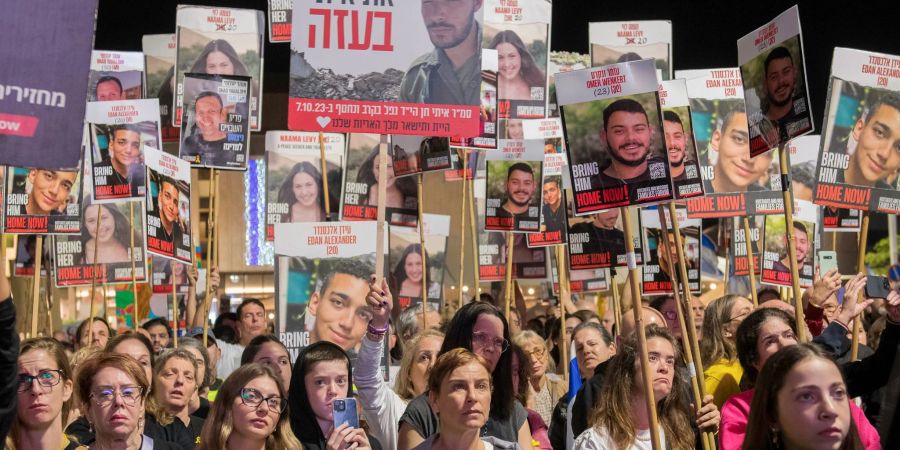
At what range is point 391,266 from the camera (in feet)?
34.1

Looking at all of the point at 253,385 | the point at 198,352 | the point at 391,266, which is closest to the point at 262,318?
the point at 391,266

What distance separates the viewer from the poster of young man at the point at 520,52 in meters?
10.9

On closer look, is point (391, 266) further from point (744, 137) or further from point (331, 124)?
point (331, 124)

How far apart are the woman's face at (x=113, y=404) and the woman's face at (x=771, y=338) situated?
2.62 metres

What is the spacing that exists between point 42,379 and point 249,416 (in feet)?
2.68

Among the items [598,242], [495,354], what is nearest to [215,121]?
[598,242]

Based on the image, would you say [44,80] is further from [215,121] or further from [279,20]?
[279,20]

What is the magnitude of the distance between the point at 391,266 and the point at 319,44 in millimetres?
4936

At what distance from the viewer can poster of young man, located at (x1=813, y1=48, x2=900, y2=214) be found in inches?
292

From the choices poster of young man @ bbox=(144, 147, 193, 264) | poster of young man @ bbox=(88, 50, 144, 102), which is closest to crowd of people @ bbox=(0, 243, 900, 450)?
poster of young man @ bbox=(144, 147, 193, 264)

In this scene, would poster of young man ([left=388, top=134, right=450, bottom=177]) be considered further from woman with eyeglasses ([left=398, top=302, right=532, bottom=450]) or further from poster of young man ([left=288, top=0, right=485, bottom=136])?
woman with eyeglasses ([left=398, top=302, right=532, bottom=450])

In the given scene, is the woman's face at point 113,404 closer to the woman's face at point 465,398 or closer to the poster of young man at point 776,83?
the woman's face at point 465,398

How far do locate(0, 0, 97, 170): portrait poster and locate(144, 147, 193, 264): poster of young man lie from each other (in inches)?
251

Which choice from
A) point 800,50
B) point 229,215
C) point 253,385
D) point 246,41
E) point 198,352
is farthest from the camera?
point 229,215
